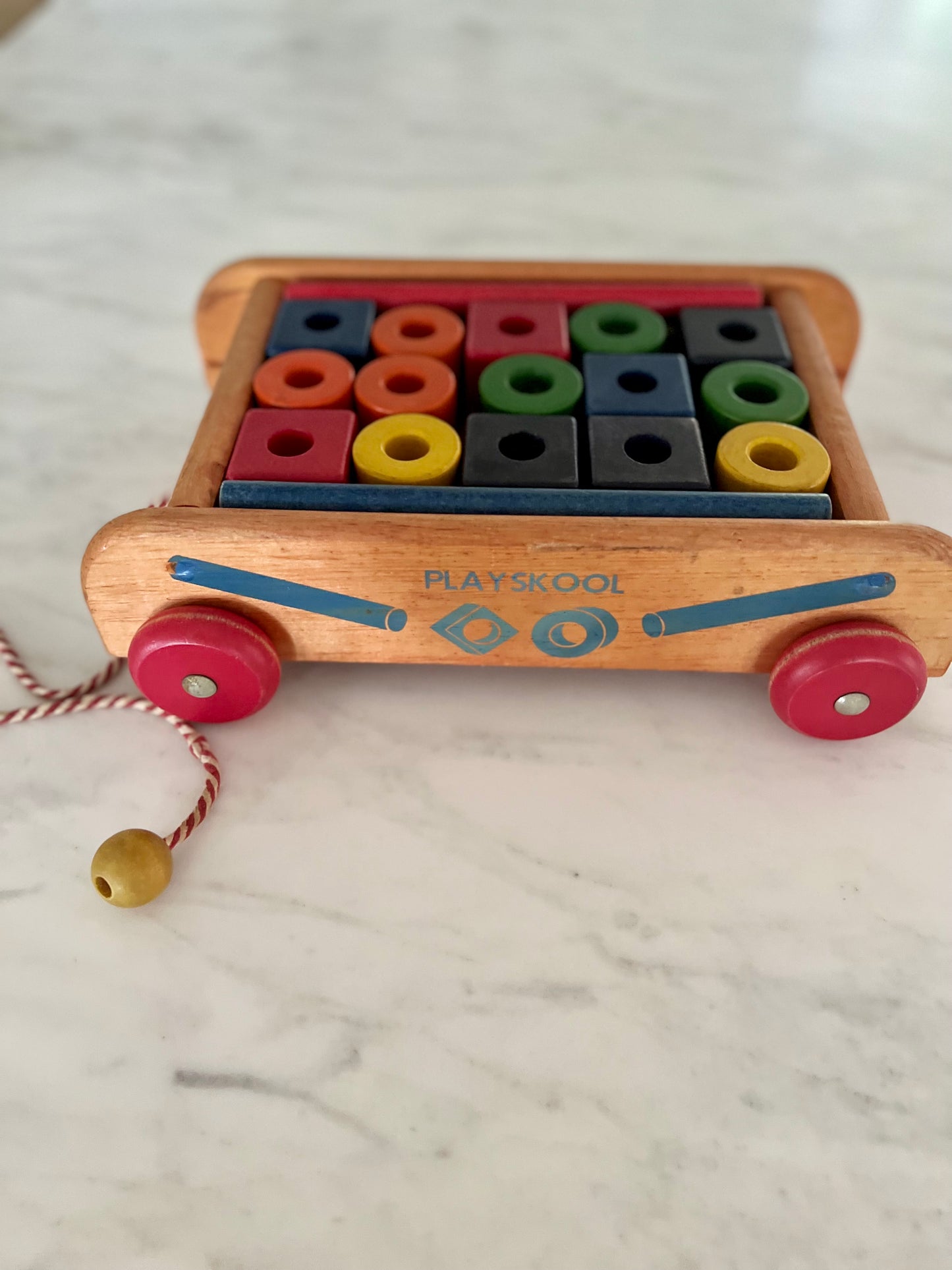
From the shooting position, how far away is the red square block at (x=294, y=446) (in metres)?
0.89

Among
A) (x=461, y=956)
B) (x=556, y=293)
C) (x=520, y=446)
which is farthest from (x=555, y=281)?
(x=461, y=956)

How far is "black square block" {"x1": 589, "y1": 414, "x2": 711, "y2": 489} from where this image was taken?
879 mm

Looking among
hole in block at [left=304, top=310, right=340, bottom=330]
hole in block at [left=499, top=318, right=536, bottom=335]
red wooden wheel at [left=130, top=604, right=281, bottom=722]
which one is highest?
hole in block at [left=499, top=318, right=536, bottom=335]

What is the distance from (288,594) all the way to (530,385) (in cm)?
32

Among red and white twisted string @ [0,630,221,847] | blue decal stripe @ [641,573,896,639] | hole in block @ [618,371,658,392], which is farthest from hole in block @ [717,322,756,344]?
red and white twisted string @ [0,630,221,847]

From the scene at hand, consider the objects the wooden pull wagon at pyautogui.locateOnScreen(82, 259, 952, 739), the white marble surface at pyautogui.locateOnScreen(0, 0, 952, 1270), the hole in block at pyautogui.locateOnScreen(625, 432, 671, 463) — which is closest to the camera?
the white marble surface at pyautogui.locateOnScreen(0, 0, 952, 1270)

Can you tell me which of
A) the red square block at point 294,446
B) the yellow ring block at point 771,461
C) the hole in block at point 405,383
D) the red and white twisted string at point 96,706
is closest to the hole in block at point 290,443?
the red square block at point 294,446

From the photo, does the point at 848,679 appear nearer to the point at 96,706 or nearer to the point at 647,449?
the point at 647,449

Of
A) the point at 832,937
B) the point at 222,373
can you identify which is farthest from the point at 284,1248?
the point at 222,373

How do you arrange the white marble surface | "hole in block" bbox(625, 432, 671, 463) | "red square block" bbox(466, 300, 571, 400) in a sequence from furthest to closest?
"red square block" bbox(466, 300, 571, 400) < "hole in block" bbox(625, 432, 671, 463) < the white marble surface

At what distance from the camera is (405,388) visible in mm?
1013

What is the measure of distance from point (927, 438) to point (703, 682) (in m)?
0.51

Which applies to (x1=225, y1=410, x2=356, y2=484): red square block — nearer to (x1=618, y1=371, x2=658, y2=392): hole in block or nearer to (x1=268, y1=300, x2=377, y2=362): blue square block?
(x1=268, y1=300, x2=377, y2=362): blue square block

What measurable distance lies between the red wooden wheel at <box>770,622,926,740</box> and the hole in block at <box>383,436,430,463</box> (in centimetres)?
35
